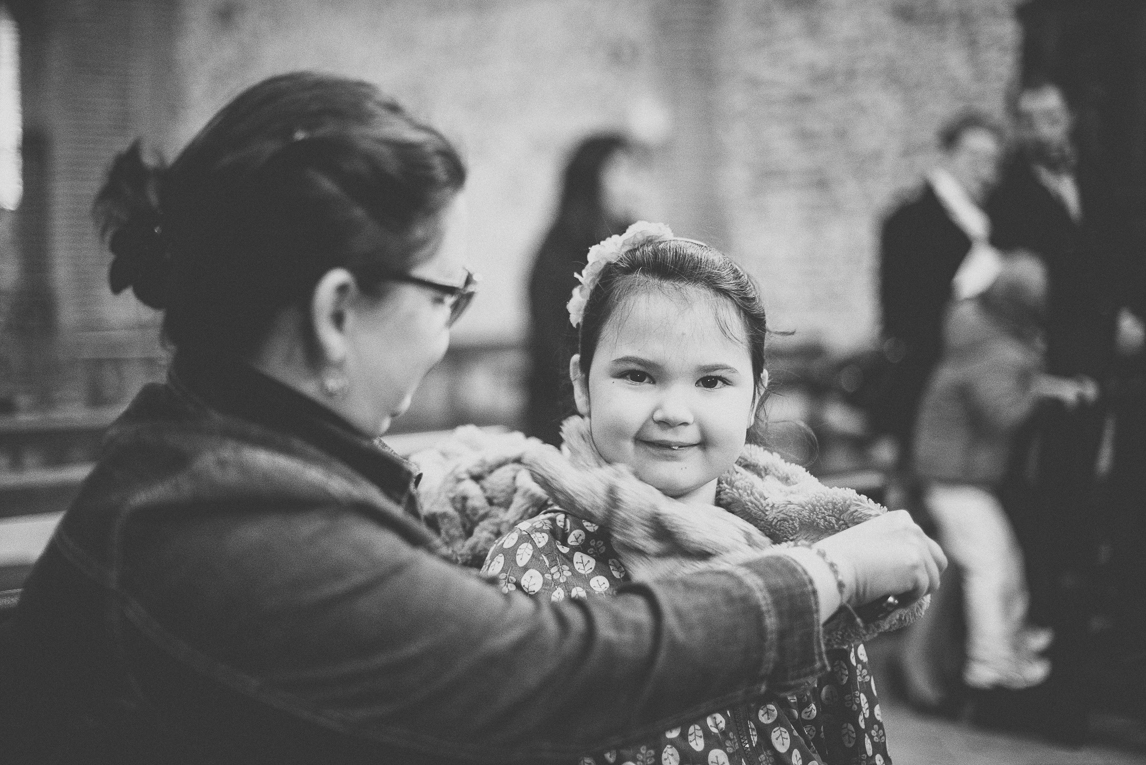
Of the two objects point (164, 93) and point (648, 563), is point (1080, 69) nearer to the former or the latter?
point (648, 563)

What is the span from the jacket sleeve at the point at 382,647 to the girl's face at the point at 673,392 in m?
0.42

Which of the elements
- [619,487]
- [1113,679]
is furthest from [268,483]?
[1113,679]

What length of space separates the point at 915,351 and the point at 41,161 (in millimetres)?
9250

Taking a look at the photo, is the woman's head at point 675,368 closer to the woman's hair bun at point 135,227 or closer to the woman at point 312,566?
the woman at point 312,566

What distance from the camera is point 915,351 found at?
3936 mm

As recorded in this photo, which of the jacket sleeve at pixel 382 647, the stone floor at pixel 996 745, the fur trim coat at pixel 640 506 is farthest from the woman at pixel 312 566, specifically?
the stone floor at pixel 996 745

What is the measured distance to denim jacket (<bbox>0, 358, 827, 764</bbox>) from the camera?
2.69 feet

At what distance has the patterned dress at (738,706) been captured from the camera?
1223 mm

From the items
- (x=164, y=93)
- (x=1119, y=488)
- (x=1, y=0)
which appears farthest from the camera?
(x=1, y=0)

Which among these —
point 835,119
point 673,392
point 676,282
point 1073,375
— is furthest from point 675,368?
point 835,119

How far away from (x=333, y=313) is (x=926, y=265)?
11.6ft

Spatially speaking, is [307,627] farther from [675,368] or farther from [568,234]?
[568,234]

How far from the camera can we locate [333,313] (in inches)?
36.7

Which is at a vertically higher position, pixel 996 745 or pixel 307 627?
pixel 307 627
